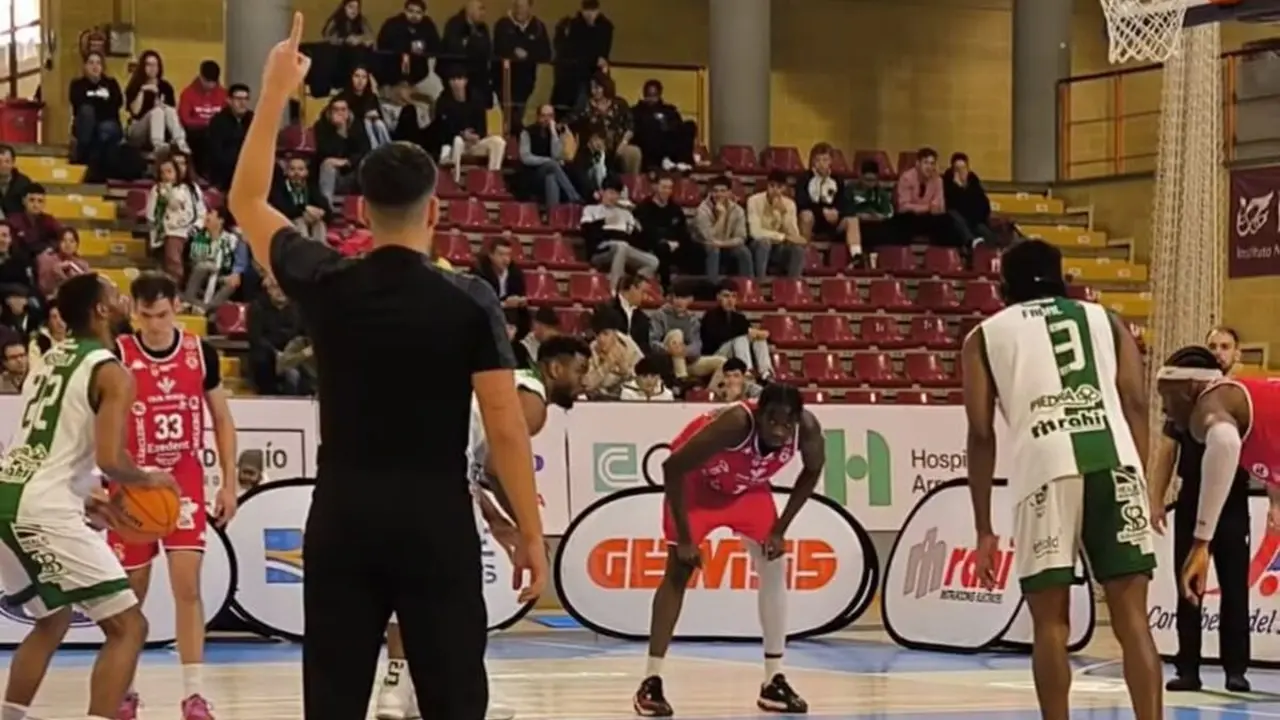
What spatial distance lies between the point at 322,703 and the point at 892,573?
32.8 feet

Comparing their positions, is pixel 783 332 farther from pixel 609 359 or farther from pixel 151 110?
pixel 151 110

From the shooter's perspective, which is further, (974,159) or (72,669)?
(974,159)

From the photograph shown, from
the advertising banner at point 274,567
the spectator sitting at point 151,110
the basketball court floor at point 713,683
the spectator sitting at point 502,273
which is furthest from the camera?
the spectator sitting at point 151,110

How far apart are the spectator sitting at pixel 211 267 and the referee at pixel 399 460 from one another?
13981 mm

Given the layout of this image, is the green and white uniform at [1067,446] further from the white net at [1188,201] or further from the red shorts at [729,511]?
the white net at [1188,201]

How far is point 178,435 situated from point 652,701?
2.46 metres

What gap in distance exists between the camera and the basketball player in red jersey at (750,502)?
10.1 m

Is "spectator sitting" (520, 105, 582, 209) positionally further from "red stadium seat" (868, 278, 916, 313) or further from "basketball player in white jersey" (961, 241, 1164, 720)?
"basketball player in white jersey" (961, 241, 1164, 720)

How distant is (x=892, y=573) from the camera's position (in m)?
14.5

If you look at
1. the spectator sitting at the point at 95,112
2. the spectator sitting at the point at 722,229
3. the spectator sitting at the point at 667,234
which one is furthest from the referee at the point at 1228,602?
the spectator sitting at the point at 95,112

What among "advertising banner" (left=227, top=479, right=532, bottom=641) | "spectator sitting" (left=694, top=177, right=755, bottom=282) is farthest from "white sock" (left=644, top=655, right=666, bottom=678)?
"spectator sitting" (left=694, top=177, right=755, bottom=282)

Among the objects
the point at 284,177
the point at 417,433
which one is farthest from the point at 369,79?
the point at 417,433

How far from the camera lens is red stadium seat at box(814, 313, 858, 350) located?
867 inches

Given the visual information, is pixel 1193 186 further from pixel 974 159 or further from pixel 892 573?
pixel 974 159
